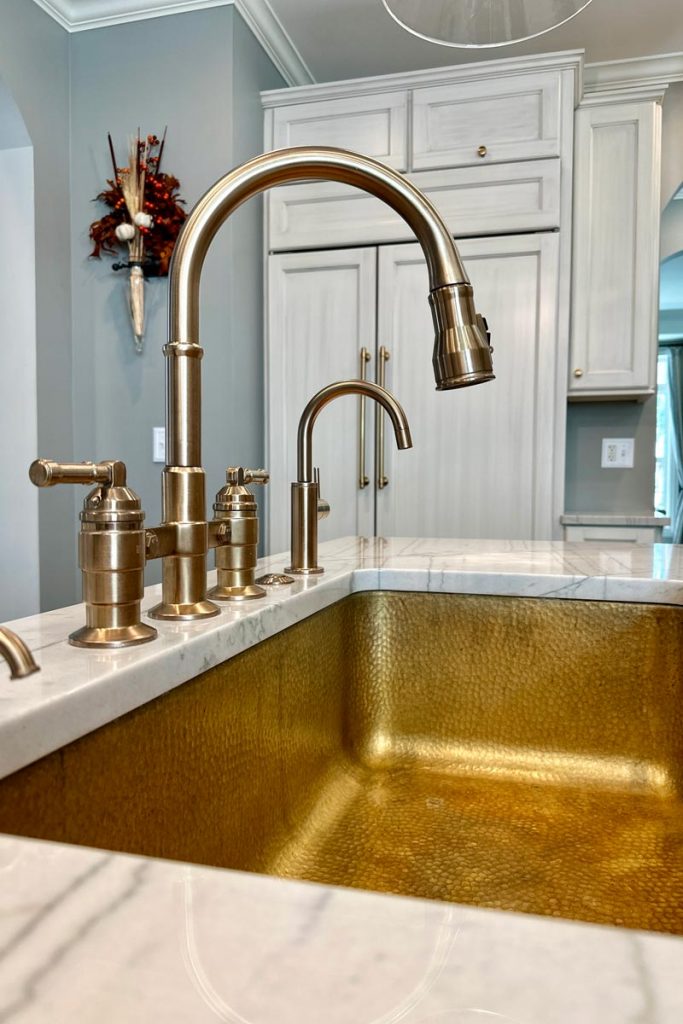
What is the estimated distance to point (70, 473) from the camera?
0.49m

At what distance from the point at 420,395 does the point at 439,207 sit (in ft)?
1.97

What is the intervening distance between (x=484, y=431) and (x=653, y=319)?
0.66 metres

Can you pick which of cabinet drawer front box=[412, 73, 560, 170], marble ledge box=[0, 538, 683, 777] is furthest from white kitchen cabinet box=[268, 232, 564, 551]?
marble ledge box=[0, 538, 683, 777]

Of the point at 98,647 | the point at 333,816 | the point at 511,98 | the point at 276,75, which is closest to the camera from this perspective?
the point at 98,647

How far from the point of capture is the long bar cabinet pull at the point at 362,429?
7.89 feet

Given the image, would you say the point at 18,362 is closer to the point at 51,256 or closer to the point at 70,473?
the point at 51,256

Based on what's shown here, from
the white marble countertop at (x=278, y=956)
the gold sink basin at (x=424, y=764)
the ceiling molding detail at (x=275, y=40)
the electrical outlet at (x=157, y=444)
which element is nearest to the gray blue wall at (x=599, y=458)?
the electrical outlet at (x=157, y=444)

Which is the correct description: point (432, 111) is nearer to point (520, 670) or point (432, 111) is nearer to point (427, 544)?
point (427, 544)

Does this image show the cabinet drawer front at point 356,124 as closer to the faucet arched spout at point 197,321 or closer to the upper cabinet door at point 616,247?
the upper cabinet door at point 616,247

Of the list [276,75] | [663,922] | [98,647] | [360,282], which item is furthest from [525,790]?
[276,75]

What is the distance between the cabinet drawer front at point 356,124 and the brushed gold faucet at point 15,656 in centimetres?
231

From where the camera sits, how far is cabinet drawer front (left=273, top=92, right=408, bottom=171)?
2.36 m

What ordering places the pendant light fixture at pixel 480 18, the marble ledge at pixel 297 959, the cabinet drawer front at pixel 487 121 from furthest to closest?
1. the cabinet drawer front at pixel 487 121
2. the pendant light fixture at pixel 480 18
3. the marble ledge at pixel 297 959

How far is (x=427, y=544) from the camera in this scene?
1.31m
